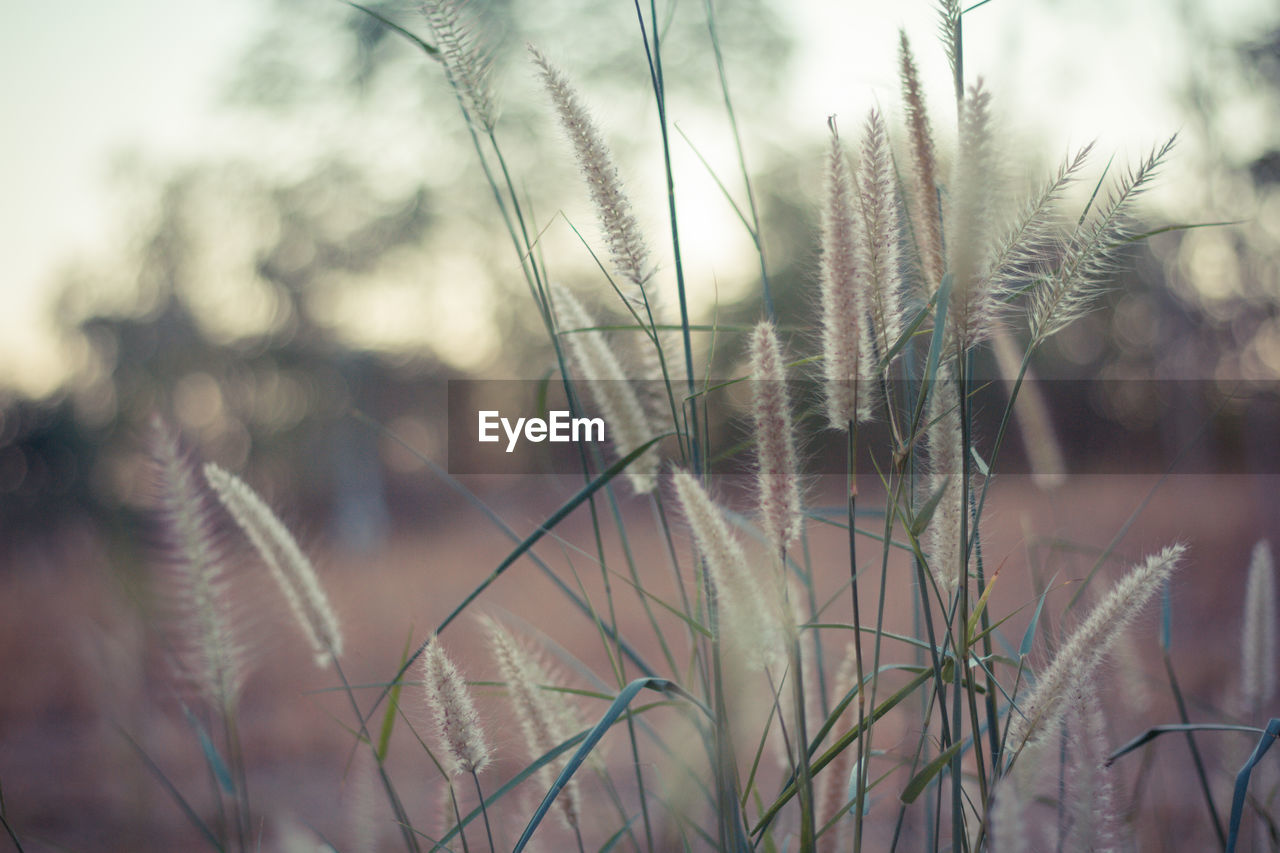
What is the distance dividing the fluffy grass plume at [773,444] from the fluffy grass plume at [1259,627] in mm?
648

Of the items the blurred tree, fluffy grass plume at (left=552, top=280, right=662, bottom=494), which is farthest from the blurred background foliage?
fluffy grass plume at (left=552, top=280, right=662, bottom=494)

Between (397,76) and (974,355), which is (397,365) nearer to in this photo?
(397,76)

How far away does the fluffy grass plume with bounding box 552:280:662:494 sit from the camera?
0.78 meters

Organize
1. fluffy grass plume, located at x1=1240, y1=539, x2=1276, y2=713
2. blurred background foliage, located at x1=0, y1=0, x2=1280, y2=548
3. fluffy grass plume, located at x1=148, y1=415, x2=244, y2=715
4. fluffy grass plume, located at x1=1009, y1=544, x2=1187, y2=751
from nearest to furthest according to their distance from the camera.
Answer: fluffy grass plume, located at x1=1009, y1=544, x2=1187, y2=751 < fluffy grass plume, located at x1=148, y1=415, x2=244, y2=715 < fluffy grass plume, located at x1=1240, y1=539, x2=1276, y2=713 < blurred background foliage, located at x1=0, y1=0, x2=1280, y2=548

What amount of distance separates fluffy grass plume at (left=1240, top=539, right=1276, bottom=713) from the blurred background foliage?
4.57 meters

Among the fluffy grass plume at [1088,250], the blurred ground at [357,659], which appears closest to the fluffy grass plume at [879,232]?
the fluffy grass plume at [1088,250]

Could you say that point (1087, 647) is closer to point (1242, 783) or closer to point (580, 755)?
point (1242, 783)

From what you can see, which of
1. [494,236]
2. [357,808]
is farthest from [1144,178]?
[494,236]

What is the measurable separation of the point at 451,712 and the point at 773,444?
1.08ft

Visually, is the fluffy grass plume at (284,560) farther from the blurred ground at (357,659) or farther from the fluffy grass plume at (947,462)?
the fluffy grass plume at (947,462)

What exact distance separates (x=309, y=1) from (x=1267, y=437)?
8.70 metres

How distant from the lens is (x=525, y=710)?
722mm

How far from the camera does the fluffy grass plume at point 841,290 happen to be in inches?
23.6

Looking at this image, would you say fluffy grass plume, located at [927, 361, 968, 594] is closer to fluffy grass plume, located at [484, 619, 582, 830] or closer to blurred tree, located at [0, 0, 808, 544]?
fluffy grass plume, located at [484, 619, 582, 830]
